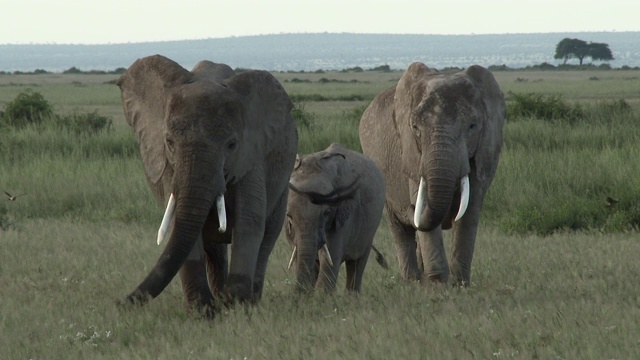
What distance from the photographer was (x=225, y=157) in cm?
740

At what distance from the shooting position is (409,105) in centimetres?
916

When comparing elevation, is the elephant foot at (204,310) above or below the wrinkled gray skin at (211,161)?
below

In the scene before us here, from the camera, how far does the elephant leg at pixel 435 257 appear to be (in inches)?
355

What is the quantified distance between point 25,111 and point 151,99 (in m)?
19.2

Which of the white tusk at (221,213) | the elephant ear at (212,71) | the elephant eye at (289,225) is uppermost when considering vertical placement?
the elephant ear at (212,71)

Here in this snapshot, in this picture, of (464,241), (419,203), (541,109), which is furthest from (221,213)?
(541,109)

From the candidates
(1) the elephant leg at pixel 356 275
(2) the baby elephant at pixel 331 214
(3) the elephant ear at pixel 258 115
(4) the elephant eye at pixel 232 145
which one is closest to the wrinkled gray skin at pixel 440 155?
(2) the baby elephant at pixel 331 214

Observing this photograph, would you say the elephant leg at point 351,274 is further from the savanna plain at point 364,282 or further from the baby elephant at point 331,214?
the savanna plain at point 364,282

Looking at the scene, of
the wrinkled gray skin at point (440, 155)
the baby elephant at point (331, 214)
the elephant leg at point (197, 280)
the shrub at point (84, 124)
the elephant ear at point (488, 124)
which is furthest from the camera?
the shrub at point (84, 124)

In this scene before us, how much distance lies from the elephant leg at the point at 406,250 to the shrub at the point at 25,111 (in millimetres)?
15804

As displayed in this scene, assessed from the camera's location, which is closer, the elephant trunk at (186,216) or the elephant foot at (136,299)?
the elephant trunk at (186,216)

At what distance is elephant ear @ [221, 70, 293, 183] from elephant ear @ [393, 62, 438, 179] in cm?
112

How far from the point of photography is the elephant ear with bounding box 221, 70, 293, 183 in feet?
25.2

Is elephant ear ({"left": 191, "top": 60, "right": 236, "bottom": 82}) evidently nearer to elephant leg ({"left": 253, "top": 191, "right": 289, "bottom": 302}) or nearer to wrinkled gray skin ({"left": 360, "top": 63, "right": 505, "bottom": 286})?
elephant leg ({"left": 253, "top": 191, "right": 289, "bottom": 302})
